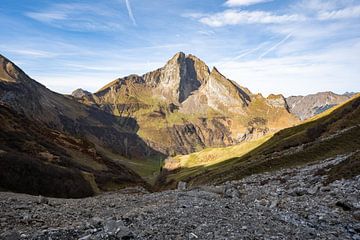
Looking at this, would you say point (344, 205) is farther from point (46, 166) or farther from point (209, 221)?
point (46, 166)

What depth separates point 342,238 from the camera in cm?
1775

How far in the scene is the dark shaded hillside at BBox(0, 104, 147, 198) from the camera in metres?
52.2

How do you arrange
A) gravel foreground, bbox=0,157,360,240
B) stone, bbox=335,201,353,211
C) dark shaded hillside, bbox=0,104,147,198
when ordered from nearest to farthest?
gravel foreground, bbox=0,157,360,240, stone, bbox=335,201,353,211, dark shaded hillside, bbox=0,104,147,198

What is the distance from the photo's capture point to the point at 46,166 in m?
63.3

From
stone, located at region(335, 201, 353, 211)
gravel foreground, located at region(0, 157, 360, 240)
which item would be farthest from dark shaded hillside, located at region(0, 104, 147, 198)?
stone, located at region(335, 201, 353, 211)

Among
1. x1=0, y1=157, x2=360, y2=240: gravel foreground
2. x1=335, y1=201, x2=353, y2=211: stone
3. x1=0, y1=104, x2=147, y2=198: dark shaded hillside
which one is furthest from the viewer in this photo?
x1=0, y1=104, x2=147, y2=198: dark shaded hillside

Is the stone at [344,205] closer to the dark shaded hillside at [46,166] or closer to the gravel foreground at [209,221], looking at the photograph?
the gravel foreground at [209,221]

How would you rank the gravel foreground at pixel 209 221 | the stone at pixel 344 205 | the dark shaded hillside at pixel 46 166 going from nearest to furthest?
1. the gravel foreground at pixel 209 221
2. the stone at pixel 344 205
3. the dark shaded hillside at pixel 46 166

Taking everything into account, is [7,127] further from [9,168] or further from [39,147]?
[9,168]

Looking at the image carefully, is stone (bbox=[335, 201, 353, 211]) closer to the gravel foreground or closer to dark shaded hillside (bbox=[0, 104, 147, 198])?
the gravel foreground

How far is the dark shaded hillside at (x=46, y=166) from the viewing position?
2057 inches

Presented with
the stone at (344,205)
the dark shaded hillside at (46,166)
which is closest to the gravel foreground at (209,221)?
the stone at (344,205)

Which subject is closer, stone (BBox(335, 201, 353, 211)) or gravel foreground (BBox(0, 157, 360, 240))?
gravel foreground (BBox(0, 157, 360, 240))

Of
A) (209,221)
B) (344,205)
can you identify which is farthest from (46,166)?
(344,205)
